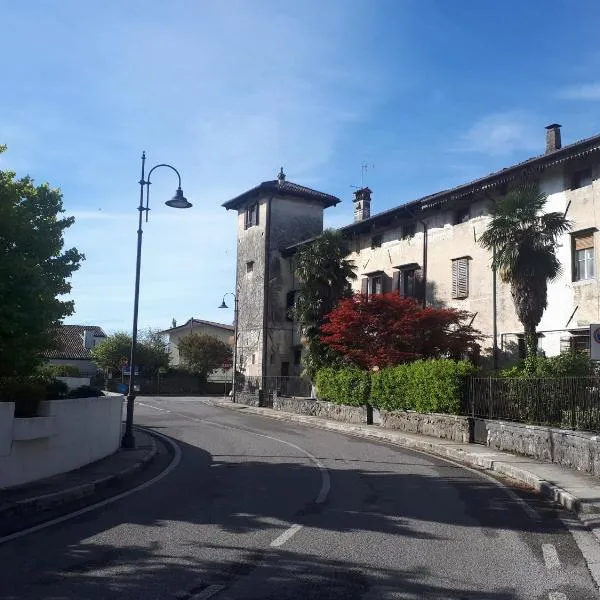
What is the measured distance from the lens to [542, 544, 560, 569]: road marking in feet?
23.1

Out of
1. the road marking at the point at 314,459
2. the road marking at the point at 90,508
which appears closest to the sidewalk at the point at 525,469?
the road marking at the point at 314,459

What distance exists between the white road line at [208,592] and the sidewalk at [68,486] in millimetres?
4479

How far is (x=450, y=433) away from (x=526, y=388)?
3.84 m

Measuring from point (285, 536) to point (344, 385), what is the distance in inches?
891

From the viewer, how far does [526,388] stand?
18109 millimetres

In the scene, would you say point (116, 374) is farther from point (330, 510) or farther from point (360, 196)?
point (330, 510)

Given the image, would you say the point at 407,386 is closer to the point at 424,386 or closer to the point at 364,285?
Answer: the point at 424,386

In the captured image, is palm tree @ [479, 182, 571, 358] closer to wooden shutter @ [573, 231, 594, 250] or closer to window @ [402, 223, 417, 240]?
wooden shutter @ [573, 231, 594, 250]

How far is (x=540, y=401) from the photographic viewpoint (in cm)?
1745

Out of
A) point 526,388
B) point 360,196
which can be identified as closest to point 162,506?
point 526,388

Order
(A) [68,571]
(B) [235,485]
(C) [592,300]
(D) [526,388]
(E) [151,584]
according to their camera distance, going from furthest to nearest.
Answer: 1. (C) [592,300]
2. (D) [526,388]
3. (B) [235,485]
4. (A) [68,571]
5. (E) [151,584]

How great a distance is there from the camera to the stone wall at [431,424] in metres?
20.6

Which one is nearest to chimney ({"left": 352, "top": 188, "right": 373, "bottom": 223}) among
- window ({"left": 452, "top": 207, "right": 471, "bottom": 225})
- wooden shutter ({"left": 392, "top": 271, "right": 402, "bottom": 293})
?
wooden shutter ({"left": 392, "top": 271, "right": 402, "bottom": 293})

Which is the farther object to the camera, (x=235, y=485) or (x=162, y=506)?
(x=235, y=485)
